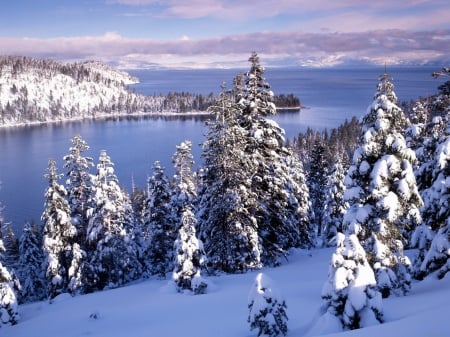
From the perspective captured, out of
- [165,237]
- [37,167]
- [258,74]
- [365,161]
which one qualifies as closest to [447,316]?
[365,161]

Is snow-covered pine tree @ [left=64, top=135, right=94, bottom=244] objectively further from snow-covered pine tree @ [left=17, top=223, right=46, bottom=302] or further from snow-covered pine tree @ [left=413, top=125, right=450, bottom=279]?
snow-covered pine tree @ [left=413, top=125, right=450, bottom=279]

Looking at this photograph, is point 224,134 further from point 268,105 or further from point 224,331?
point 224,331

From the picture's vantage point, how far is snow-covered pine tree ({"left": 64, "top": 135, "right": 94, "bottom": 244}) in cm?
3005

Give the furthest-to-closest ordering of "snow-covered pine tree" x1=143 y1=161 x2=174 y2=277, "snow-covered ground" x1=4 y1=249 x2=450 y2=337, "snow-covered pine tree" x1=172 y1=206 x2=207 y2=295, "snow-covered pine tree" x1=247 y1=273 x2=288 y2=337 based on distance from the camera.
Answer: "snow-covered pine tree" x1=143 y1=161 x2=174 y2=277
"snow-covered pine tree" x1=172 y1=206 x2=207 y2=295
"snow-covered pine tree" x1=247 y1=273 x2=288 y2=337
"snow-covered ground" x1=4 y1=249 x2=450 y2=337

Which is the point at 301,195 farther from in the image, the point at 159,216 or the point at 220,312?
the point at 220,312

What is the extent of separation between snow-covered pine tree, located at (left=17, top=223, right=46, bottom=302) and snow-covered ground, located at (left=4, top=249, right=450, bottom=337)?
22.4 metres

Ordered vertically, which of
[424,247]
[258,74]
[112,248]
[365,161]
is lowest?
[112,248]

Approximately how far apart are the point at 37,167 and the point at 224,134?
5029 inches

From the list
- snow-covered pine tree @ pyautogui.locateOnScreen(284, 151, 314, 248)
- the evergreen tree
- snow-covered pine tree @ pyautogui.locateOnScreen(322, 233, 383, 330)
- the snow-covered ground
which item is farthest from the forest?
the snow-covered ground

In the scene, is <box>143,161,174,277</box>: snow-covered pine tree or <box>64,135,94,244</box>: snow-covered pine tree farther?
<box>143,161,174,277</box>: snow-covered pine tree

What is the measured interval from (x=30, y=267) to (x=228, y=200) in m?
33.1

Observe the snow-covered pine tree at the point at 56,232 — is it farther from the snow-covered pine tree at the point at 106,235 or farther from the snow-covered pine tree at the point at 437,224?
the snow-covered pine tree at the point at 437,224

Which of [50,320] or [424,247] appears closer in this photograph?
[424,247]

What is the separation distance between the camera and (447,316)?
802 centimetres
